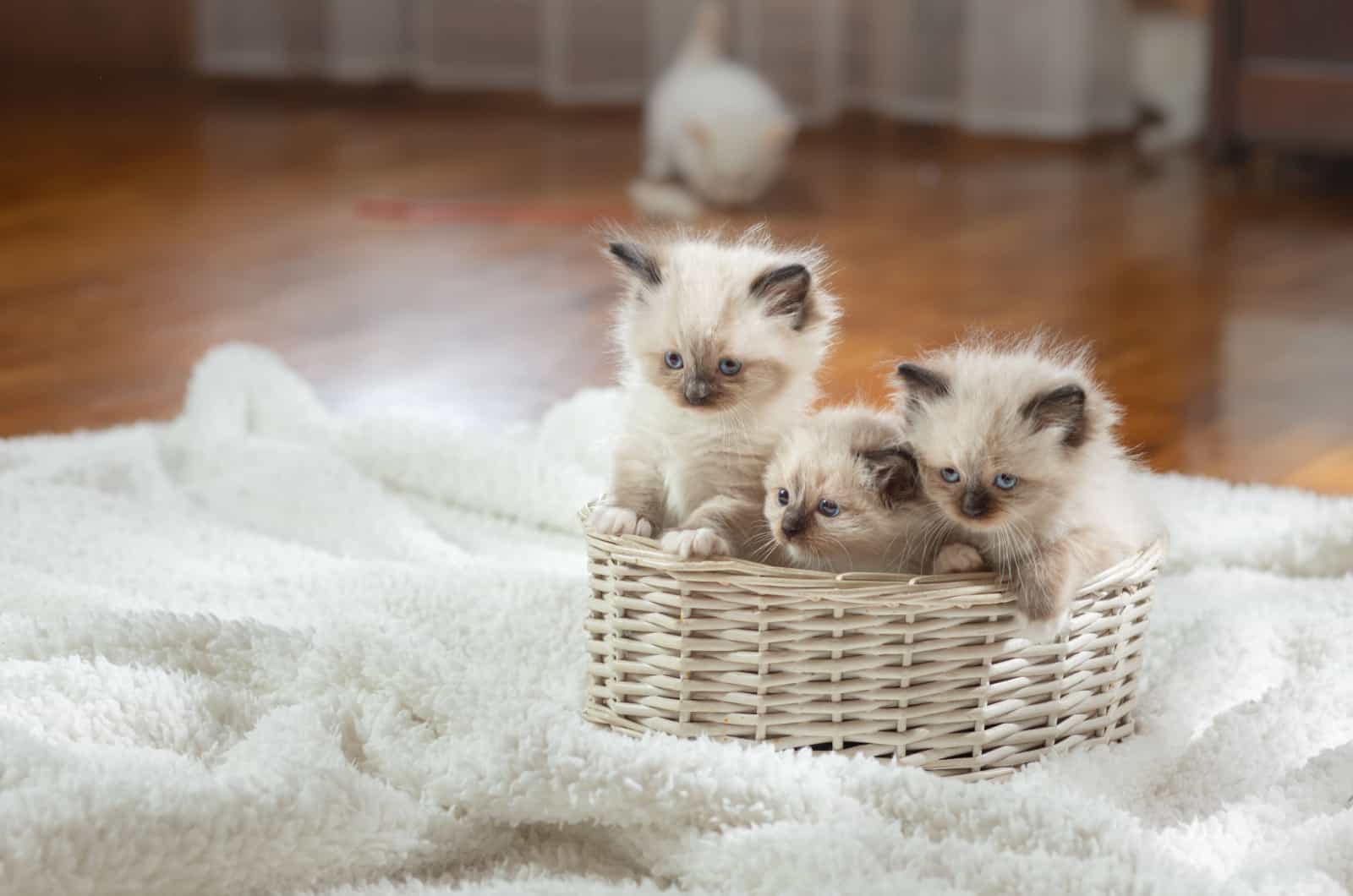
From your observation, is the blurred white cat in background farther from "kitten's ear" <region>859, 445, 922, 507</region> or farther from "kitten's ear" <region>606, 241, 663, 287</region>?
"kitten's ear" <region>859, 445, 922, 507</region>

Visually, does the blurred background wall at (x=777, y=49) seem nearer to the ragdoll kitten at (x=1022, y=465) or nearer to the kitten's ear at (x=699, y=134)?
the kitten's ear at (x=699, y=134)

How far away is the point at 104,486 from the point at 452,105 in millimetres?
3284

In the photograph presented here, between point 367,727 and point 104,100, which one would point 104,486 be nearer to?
point 367,727

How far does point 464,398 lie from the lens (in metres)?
2.35

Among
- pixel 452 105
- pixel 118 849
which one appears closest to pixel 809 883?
pixel 118 849

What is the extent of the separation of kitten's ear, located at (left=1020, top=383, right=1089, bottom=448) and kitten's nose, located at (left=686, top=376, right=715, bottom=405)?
0.75 ft

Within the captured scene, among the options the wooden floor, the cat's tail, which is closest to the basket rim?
the wooden floor

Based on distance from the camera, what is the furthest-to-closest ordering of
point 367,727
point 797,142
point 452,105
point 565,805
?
point 452,105
point 797,142
point 367,727
point 565,805

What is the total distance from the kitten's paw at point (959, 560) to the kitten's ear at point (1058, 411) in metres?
0.10

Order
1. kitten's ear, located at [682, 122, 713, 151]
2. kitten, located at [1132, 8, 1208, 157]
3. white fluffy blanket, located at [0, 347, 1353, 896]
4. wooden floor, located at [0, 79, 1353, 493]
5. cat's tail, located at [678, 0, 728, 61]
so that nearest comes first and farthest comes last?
white fluffy blanket, located at [0, 347, 1353, 896] → wooden floor, located at [0, 79, 1353, 493] → kitten's ear, located at [682, 122, 713, 151] → cat's tail, located at [678, 0, 728, 61] → kitten, located at [1132, 8, 1208, 157]

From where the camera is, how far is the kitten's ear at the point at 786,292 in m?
1.24

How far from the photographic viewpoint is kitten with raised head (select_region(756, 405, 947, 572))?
3.89 feet

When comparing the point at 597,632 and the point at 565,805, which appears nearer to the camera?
the point at 565,805

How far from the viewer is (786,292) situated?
1.25m
